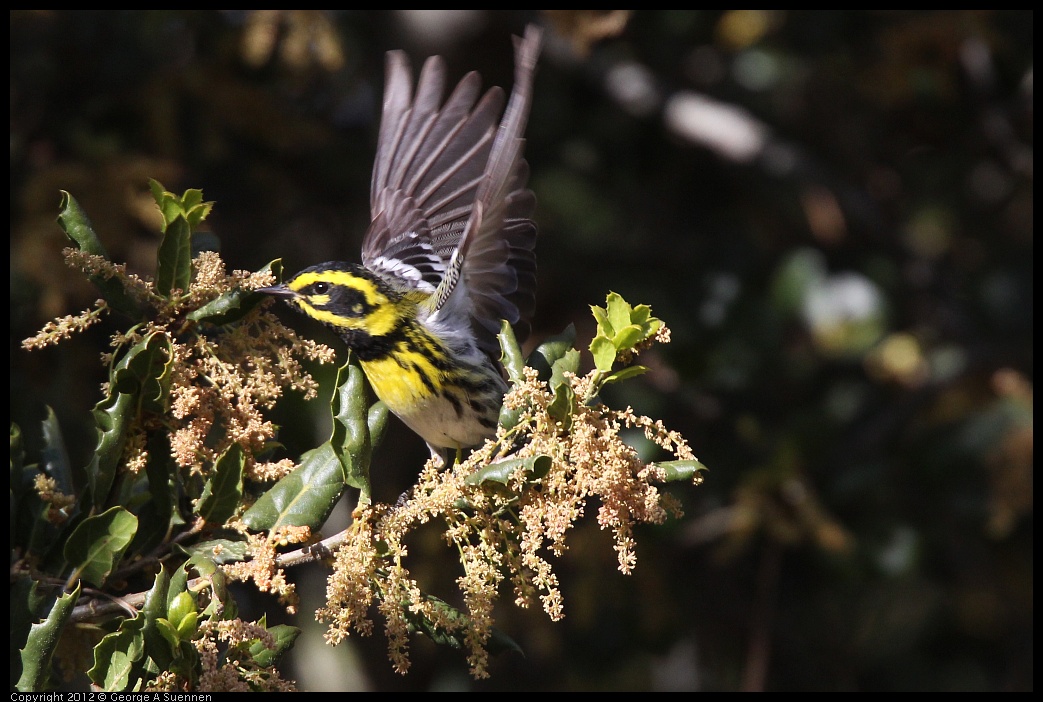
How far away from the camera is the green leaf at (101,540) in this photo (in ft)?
6.24

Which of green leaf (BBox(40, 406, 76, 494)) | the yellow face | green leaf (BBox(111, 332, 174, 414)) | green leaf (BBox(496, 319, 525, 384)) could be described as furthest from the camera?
the yellow face

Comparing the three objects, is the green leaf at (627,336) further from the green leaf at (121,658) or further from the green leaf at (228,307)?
the green leaf at (121,658)

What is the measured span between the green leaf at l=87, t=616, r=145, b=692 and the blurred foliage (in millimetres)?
1918

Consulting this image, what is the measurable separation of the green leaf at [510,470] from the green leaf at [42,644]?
0.71 meters

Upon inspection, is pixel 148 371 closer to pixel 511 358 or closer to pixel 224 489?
pixel 224 489

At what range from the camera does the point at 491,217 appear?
2.38 m

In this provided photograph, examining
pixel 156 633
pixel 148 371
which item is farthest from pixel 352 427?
pixel 156 633

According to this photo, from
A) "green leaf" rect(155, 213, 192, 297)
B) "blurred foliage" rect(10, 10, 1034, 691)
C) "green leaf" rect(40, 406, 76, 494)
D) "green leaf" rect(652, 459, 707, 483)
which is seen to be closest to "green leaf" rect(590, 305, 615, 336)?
"green leaf" rect(652, 459, 707, 483)

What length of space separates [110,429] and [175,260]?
330mm

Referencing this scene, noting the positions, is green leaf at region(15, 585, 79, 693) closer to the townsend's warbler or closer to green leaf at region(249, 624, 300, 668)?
green leaf at region(249, 624, 300, 668)

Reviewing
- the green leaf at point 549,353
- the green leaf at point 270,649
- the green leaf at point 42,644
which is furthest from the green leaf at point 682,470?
the green leaf at point 42,644

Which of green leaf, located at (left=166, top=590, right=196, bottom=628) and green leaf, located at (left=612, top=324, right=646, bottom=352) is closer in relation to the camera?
green leaf, located at (left=166, top=590, right=196, bottom=628)

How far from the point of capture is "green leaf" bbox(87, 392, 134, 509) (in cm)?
190
